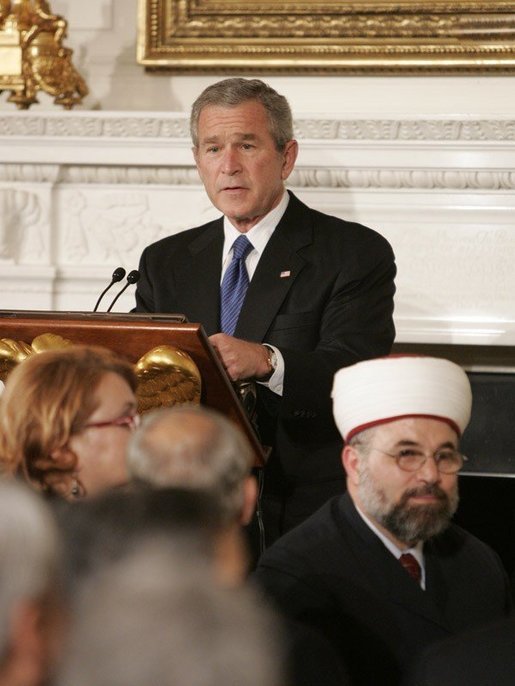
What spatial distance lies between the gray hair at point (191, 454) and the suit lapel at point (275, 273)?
5.51ft

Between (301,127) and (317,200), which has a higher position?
(301,127)

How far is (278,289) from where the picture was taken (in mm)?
3574

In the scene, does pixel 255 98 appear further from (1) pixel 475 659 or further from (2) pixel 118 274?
(1) pixel 475 659

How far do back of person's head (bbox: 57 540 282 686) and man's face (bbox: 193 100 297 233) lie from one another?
2613 mm

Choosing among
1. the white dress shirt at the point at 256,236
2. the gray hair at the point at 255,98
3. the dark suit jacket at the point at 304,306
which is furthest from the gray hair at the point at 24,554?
the gray hair at the point at 255,98

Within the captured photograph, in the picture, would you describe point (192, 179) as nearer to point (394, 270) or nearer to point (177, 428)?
point (394, 270)

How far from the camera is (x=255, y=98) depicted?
146 inches

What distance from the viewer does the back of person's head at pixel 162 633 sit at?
3.56 feet

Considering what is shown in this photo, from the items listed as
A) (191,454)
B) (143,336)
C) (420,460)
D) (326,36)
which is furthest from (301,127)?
(191,454)

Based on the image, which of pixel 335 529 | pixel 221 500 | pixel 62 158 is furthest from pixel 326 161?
pixel 221 500

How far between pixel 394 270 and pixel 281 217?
350 millimetres

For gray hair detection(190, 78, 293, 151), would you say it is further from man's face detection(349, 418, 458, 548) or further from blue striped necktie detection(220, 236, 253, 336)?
man's face detection(349, 418, 458, 548)

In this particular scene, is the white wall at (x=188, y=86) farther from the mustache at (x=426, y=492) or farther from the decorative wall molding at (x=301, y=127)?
the mustache at (x=426, y=492)

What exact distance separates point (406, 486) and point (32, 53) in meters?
3.15
